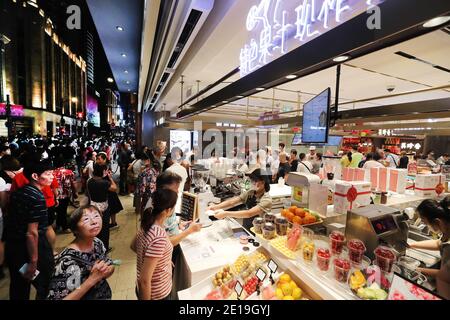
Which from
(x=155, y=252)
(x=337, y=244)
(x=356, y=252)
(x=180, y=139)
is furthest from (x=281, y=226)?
(x=180, y=139)

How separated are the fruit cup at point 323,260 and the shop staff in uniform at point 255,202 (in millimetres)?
891

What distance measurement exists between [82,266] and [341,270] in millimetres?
1564

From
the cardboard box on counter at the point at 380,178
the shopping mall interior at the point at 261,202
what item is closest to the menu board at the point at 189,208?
the shopping mall interior at the point at 261,202

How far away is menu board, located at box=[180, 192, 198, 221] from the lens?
2322mm

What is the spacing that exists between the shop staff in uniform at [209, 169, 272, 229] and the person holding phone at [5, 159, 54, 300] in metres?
1.74

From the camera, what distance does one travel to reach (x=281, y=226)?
71.1 inches

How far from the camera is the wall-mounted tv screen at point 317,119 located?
234 centimetres

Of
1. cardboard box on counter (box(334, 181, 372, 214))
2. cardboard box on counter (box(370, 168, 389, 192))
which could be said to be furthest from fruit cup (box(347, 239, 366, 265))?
cardboard box on counter (box(370, 168, 389, 192))

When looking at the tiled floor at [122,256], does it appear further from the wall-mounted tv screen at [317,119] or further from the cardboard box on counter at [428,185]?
the cardboard box on counter at [428,185]

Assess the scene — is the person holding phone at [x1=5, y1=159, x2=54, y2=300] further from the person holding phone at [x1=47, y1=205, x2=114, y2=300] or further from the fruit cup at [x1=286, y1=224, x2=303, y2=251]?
Answer: the fruit cup at [x1=286, y1=224, x2=303, y2=251]

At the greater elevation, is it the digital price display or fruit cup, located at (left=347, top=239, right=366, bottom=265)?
the digital price display

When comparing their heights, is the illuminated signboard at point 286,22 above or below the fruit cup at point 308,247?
above

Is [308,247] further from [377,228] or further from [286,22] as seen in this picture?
[286,22]

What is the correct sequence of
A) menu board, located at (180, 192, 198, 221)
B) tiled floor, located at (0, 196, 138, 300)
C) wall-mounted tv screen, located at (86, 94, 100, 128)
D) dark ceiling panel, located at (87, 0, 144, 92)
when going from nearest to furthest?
1. menu board, located at (180, 192, 198, 221)
2. tiled floor, located at (0, 196, 138, 300)
3. dark ceiling panel, located at (87, 0, 144, 92)
4. wall-mounted tv screen, located at (86, 94, 100, 128)
